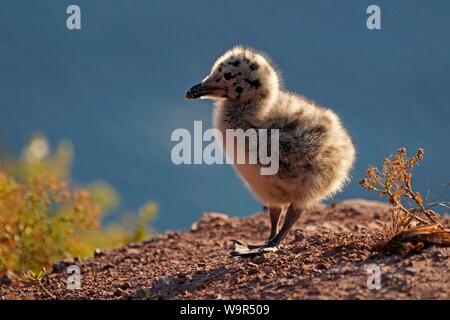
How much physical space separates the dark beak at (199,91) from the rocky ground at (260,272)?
4.17 feet

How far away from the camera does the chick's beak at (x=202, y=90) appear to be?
560 cm

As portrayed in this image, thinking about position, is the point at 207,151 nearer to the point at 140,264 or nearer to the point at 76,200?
the point at 140,264

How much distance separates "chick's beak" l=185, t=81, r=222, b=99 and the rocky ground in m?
1.27

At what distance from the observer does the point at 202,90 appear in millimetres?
5609

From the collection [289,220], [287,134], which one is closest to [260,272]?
[289,220]

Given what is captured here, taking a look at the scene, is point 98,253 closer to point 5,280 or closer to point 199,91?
point 5,280

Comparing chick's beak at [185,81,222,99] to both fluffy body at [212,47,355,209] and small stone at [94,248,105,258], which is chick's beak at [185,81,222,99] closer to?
fluffy body at [212,47,355,209]

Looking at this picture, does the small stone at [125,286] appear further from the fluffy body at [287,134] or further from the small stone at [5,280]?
the small stone at [5,280]

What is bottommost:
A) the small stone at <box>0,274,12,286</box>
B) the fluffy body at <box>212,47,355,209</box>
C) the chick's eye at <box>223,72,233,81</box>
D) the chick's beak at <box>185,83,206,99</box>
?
the small stone at <box>0,274,12,286</box>

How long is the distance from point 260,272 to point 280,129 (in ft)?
3.76

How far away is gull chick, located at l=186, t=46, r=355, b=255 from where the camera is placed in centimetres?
529

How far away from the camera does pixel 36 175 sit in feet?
24.0

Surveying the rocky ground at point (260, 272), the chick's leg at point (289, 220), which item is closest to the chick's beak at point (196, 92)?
the chick's leg at point (289, 220)

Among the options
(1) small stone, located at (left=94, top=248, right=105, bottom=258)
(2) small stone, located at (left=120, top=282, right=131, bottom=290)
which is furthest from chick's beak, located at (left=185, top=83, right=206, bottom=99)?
(1) small stone, located at (left=94, top=248, right=105, bottom=258)
